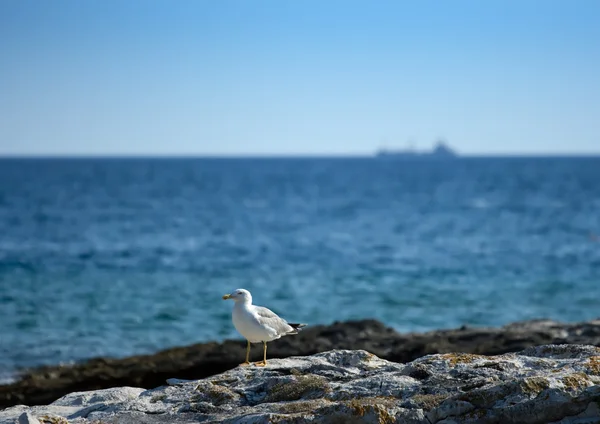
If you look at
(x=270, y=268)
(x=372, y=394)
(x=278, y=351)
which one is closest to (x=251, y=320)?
(x=372, y=394)

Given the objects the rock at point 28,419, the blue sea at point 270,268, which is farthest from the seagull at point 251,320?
the blue sea at point 270,268

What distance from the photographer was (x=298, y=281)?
27375mm

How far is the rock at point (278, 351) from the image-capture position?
13.4 m

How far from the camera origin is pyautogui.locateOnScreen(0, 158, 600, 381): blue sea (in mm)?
20406

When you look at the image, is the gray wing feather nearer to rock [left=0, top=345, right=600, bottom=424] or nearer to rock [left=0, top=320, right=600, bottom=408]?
rock [left=0, top=345, right=600, bottom=424]

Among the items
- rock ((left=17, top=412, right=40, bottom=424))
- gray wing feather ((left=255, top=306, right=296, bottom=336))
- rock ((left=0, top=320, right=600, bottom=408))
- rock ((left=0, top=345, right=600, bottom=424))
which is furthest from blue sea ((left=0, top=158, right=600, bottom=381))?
rock ((left=17, top=412, right=40, bottom=424))

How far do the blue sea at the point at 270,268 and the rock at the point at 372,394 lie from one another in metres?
10.1

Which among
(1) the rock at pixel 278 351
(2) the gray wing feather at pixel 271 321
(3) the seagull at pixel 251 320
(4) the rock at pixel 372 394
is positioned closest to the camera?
(4) the rock at pixel 372 394

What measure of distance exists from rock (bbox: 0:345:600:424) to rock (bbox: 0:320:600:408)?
282 inches

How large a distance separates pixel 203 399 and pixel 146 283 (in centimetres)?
2116

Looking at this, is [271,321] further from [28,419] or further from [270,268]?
[270,268]

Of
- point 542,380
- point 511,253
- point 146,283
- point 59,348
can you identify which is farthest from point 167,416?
point 511,253

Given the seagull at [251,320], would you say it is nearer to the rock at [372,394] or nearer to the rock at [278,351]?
the rock at [372,394]

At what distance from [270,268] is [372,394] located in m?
25.6
